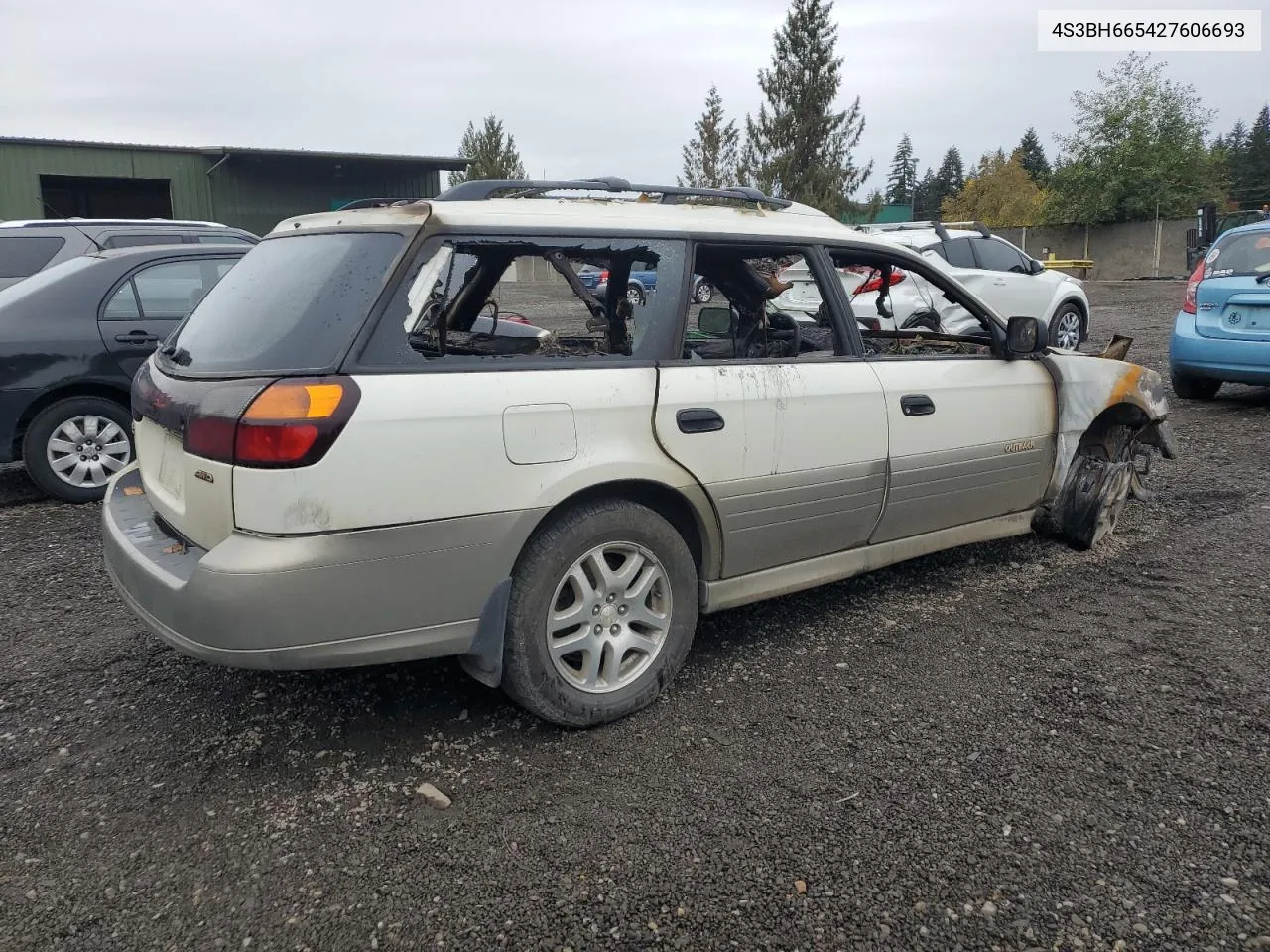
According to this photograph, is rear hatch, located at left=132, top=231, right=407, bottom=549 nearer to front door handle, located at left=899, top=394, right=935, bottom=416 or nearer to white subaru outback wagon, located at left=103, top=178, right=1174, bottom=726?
white subaru outback wagon, located at left=103, top=178, right=1174, bottom=726

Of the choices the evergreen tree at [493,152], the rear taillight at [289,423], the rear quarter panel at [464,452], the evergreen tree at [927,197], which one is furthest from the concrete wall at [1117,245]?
the evergreen tree at [927,197]

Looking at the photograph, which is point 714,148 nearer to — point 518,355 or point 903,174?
point 518,355

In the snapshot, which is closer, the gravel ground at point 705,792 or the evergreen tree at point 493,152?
the gravel ground at point 705,792

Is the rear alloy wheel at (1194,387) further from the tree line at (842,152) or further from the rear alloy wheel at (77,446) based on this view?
the tree line at (842,152)

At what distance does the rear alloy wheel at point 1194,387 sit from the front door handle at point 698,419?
7.53 metres

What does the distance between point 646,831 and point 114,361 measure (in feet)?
16.5

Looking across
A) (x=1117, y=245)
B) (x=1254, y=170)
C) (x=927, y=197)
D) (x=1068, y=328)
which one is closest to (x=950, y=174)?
(x=927, y=197)

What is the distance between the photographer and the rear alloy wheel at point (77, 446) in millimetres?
5871

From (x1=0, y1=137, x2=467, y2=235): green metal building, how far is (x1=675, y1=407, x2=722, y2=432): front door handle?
22.6 metres

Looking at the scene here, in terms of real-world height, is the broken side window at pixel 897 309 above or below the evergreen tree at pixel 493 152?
below

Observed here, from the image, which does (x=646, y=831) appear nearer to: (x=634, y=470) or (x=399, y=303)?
(x=634, y=470)

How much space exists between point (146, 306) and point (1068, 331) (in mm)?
10689

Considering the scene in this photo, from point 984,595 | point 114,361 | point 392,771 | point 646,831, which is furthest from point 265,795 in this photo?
point 114,361

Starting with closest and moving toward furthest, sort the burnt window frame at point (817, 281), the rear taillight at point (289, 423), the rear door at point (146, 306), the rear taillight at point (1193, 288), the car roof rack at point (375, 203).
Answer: the rear taillight at point (289, 423)
the car roof rack at point (375, 203)
the burnt window frame at point (817, 281)
the rear door at point (146, 306)
the rear taillight at point (1193, 288)
